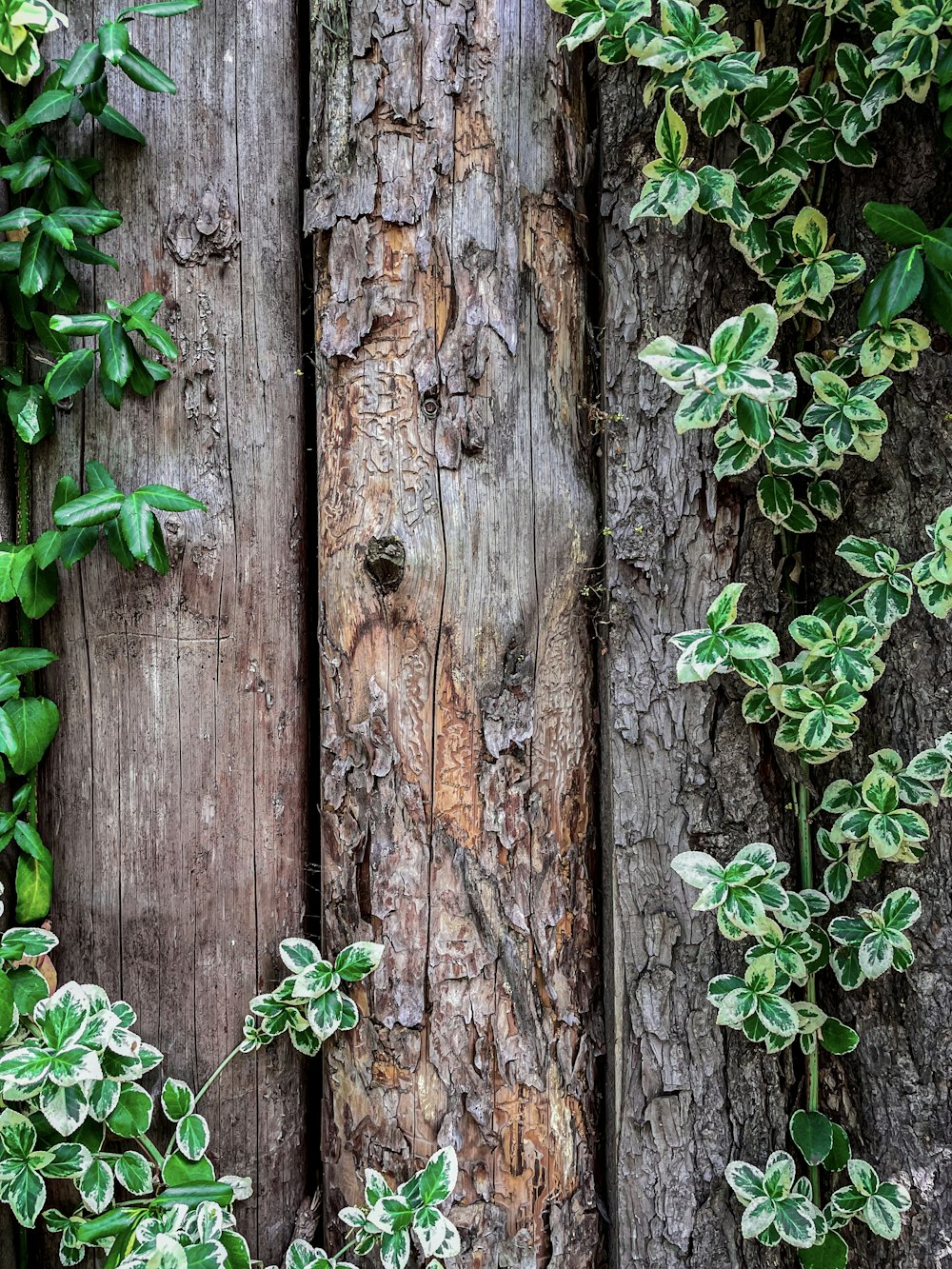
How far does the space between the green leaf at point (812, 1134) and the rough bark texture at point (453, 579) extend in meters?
0.29

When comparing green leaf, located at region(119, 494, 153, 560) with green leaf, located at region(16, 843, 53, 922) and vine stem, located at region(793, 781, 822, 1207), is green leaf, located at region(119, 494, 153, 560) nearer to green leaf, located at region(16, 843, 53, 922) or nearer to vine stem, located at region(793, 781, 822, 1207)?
green leaf, located at region(16, 843, 53, 922)

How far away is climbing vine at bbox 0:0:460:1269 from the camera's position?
1085 millimetres

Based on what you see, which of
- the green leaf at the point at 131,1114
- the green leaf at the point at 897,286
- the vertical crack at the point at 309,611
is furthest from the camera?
the vertical crack at the point at 309,611

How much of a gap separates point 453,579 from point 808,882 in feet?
2.04

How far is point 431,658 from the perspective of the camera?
3.87 feet

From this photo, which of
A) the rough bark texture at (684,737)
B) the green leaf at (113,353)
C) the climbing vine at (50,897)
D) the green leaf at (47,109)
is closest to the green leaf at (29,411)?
the climbing vine at (50,897)

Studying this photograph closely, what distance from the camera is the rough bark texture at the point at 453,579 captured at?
3.83ft

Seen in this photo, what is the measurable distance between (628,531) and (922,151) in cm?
60

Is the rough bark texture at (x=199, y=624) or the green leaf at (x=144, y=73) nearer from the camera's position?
the green leaf at (x=144, y=73)

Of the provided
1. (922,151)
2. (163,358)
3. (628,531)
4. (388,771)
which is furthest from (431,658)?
(922,151)

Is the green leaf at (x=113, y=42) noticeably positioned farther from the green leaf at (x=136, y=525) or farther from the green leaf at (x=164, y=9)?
the green leaf at (x=136, y=525)

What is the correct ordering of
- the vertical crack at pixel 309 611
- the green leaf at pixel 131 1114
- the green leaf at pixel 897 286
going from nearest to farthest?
the green leaf at pixel 897 286
the green leaf at pixel 131 1114
the vertical crack at pixel 309 611

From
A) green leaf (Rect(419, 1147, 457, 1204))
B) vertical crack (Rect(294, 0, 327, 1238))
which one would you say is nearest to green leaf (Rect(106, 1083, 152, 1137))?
vertical crack (Rect(294, 0, 327, 1238))

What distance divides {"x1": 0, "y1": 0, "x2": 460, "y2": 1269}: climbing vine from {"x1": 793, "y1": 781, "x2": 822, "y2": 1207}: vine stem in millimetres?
473
